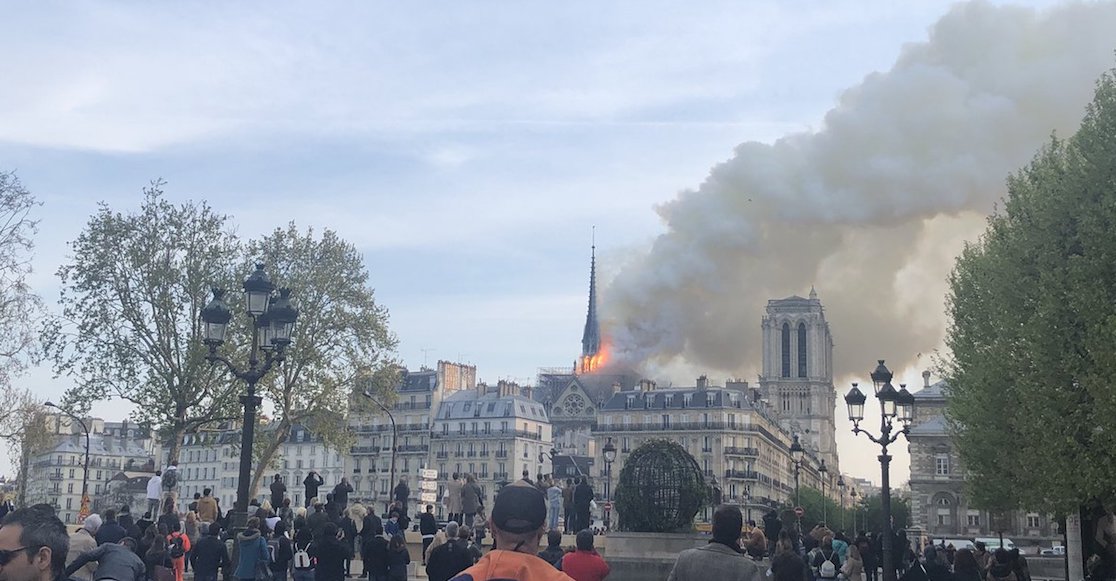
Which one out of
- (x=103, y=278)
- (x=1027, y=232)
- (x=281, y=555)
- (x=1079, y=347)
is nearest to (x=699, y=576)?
(x=281, y=555)

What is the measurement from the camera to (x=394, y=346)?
149 ft

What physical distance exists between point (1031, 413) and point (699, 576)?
2125 centimetres

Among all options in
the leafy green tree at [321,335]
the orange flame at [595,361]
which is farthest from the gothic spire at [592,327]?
the leafy green tree at [321,335]

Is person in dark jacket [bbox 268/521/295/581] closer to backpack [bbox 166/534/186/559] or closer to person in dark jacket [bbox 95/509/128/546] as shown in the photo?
backpack [bbox 166/534/186/559]

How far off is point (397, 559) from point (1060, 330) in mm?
15974

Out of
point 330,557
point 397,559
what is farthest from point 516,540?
point 397,559

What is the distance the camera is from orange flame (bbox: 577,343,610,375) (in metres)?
123

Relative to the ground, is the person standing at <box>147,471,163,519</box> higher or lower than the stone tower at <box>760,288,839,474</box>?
lower

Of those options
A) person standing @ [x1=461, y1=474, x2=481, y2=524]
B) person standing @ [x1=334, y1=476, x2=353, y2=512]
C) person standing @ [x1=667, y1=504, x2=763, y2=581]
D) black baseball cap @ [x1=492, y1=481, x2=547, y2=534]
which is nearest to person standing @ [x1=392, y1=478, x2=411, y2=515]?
person standing @ [x1=334, y1=476, x2=353, y2=512]

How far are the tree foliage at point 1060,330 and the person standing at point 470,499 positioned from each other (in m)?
12.7

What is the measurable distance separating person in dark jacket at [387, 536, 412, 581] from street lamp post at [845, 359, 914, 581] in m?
8.95

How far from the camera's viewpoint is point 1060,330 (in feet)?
81.0

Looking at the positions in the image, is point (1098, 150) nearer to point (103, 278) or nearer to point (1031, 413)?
point (1031, 413)

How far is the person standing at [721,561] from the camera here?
272 inches
